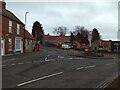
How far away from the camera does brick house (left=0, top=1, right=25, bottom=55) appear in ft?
68.1

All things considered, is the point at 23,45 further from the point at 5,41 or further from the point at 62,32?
the point at 62,32

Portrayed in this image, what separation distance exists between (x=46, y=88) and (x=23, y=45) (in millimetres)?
21831

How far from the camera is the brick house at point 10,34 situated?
20750mm

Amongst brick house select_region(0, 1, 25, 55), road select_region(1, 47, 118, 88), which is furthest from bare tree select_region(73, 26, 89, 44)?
road select_region(1, 47, 118, 88)

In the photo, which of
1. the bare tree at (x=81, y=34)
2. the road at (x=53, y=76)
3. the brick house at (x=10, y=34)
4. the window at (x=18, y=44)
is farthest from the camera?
the bare tree at (x=81, y=34)

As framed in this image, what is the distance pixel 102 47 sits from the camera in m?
70.5

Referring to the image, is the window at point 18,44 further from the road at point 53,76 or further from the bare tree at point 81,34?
the bare tree at point 81,34

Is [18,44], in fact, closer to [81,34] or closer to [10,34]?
[10,34]

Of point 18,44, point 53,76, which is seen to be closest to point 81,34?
point 18,44

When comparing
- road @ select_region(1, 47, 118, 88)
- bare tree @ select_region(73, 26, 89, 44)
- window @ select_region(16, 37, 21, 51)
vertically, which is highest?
bare tree @ select_region(73, 26, 89, 44)

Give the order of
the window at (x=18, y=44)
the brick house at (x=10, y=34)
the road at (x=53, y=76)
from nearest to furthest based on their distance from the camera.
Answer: the road at (x=53, y=76) < the brick house at (x=10, y=34) < the window at (x=18, y=44)

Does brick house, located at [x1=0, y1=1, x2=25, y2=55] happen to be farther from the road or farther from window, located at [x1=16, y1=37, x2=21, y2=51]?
the road

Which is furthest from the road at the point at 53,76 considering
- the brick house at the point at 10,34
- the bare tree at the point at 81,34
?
the bare tree at the point at 81,34

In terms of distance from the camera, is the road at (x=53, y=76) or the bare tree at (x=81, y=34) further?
the bare tree at (x=81, y=34)
